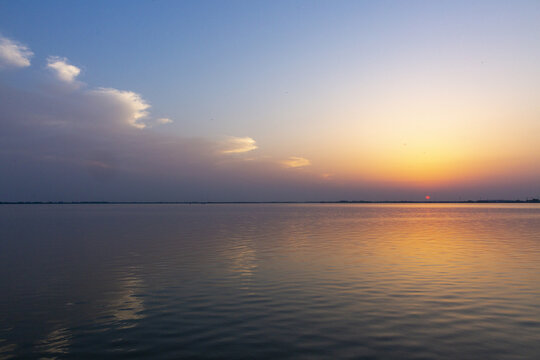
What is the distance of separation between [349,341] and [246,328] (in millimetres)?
4119

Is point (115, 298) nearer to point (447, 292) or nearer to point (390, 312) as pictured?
point (390, 312)

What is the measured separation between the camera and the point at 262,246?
42531mm

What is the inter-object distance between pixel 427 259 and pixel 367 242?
13406 mm

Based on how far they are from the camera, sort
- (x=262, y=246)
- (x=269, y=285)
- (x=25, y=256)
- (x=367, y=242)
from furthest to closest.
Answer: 1. (x=367, y=242)
2. (x=262, y=246)
3. (x=25, y=256)
4. (x=269, y=285)

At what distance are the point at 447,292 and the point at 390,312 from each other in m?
5.91

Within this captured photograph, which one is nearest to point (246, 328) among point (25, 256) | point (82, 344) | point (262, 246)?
point (82, 344)

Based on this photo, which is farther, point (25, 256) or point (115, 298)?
point (25, 256)

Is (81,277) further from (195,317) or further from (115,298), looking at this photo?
(195,317)

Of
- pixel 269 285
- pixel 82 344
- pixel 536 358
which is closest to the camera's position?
pixel 536 358

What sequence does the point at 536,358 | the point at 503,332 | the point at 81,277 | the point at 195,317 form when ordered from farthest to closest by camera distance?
the point at 81,277 < the point at 195,317 < the point at 503,332 < the point at 536,358

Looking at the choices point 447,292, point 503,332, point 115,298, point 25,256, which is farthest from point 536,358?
point 25,256

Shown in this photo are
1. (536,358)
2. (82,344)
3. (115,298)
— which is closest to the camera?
(536,358)

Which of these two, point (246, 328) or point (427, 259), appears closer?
point (246, 328)

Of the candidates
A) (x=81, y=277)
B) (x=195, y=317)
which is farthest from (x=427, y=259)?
(x=81, y=277)
